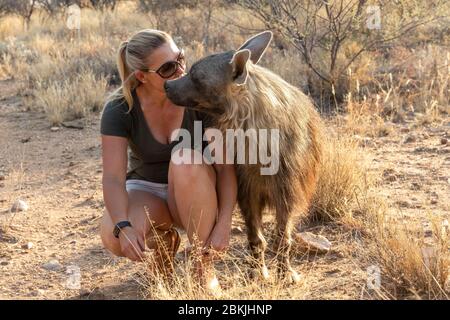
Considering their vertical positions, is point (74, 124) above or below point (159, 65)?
below

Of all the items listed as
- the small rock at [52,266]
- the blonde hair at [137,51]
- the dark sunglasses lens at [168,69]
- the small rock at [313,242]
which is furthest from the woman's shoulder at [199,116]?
the small rock at [52,266]

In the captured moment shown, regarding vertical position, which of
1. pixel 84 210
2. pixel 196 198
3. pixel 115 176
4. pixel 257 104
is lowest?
pixel 84 210

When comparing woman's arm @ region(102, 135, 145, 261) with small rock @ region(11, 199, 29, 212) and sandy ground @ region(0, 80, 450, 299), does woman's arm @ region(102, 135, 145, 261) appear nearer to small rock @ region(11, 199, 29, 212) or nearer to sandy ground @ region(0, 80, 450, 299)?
sandy ground @ region(0, 80, 450, 299)

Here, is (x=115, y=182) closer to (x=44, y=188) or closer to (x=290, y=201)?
(x=290, y=201)

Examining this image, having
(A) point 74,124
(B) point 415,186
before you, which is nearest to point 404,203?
(B) point 415,186

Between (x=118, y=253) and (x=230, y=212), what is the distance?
0.65 m

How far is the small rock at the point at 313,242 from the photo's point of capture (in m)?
4.07

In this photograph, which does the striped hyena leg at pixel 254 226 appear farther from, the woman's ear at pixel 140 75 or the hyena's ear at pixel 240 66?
the woman's ear at pixel 140 75

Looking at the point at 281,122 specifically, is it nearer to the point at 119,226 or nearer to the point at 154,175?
the point at 154,175

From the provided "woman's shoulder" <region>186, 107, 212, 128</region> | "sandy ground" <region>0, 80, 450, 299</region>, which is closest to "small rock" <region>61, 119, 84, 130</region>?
"sandy ground" <region>0, 80, 450, 299</region>

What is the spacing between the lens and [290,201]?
3.73m

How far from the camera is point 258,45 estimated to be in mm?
3906

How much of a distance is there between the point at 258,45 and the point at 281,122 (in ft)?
1.99

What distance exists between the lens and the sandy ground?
3836mm
